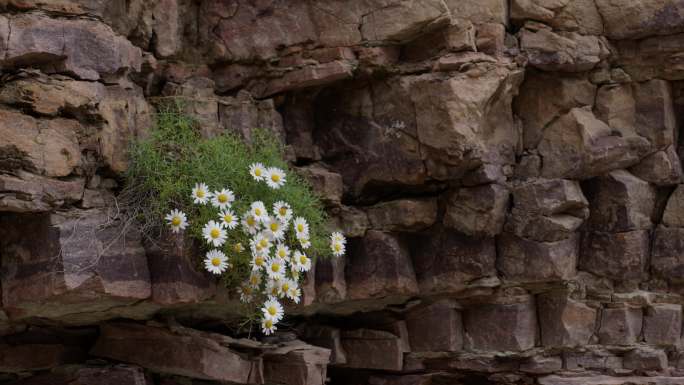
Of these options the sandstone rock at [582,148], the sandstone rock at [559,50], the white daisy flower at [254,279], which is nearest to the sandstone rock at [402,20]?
the sandstone rock at [559,50]

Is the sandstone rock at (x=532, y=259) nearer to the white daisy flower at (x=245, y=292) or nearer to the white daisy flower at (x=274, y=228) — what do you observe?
the white daisy flower at (x=274, y=228)

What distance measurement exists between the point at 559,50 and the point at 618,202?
1299 mm

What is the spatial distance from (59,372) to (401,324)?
2.60 meters

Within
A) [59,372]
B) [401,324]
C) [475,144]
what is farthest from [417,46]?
[59,372]

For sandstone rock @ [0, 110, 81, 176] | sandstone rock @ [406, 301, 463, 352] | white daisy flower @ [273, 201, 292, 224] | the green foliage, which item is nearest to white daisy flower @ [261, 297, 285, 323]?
the green foliage

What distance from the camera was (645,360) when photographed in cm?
627

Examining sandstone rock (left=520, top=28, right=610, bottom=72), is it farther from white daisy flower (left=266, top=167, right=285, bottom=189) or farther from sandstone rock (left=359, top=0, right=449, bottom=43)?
white daisy flower (left=266, top=167, right=285, bottom=189)

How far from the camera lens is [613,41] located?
6.45 meters

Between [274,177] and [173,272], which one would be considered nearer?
[173,272]

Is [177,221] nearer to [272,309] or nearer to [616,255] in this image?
[272,309]

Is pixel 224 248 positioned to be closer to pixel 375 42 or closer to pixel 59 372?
pixel 59 372

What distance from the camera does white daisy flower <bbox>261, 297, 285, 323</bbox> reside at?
16.1 feet

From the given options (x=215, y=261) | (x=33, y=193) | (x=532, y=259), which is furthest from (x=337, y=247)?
(x=33, y=193)

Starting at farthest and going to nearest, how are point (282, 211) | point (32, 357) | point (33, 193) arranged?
point (32, 357), point (282, 211), point (33, 193)
